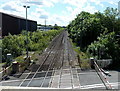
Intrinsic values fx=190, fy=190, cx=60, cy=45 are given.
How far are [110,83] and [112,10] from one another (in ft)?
91.1

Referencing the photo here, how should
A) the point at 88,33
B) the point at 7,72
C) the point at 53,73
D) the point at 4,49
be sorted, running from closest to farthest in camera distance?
the point at 7,72
the point at 53,73
the point at 4,49
the point at 88,33

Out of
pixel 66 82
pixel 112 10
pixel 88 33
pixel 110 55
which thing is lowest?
pixel 66 82

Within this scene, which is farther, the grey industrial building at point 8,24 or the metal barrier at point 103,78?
the grey industrial building at point 8,24

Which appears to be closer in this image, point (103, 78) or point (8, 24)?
point (103, 78)

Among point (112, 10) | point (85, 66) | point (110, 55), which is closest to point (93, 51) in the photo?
point (110, 55)

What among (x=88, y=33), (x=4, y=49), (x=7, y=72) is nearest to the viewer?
(x=7, y=72)

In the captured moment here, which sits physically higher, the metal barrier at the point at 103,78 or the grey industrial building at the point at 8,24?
the grey industrial building at the point at 8,24

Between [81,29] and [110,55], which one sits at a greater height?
[81,29]

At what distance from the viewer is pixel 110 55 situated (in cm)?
2608

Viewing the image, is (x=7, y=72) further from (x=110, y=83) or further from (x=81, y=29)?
(x=81, y=29)

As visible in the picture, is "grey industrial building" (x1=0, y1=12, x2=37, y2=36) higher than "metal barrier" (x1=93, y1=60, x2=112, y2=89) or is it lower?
higher

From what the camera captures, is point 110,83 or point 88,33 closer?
point 110,83

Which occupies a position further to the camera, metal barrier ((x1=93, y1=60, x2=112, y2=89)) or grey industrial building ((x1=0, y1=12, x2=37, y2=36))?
grey industrial building ((x1=0, y1=12, x2=37, y2=36))

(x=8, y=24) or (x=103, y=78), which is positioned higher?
(x=8, y=24)
